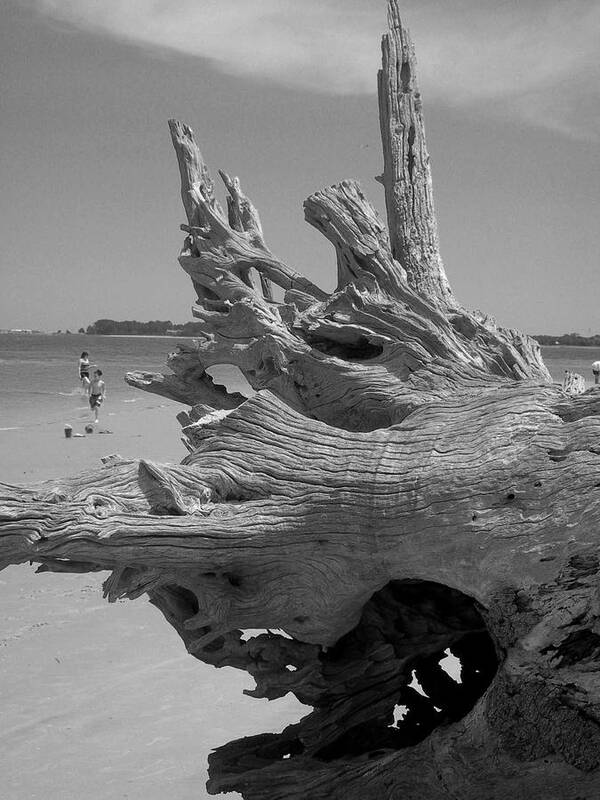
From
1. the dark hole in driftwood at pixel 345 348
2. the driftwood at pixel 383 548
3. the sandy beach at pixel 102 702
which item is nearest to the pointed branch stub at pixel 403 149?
the driftwood at pixel 383 548

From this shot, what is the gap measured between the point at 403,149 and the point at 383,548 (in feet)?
9.96

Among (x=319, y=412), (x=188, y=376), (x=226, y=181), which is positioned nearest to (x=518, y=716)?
(x=319, y=412)

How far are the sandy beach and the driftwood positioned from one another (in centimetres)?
140

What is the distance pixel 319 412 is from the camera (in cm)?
452

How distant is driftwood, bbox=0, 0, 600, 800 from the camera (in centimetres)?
295

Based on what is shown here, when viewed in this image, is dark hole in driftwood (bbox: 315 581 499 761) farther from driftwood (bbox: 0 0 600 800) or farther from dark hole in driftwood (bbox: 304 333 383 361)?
dark hole in driftwood (bbox: 304 333 383 361)

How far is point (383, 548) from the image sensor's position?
10.4 feet

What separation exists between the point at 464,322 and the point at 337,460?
157cm

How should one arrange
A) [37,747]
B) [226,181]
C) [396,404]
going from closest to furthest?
[396,404] → [37,747] → [226,181]

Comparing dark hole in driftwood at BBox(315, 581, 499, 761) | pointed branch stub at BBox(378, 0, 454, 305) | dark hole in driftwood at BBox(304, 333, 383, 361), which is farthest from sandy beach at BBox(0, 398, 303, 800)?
pointed branch stub at BBox(378, 0, 454, 305)

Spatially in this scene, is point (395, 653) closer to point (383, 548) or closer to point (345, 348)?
point (383, 548)

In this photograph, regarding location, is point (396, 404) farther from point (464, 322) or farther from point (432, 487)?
point (432, 487)

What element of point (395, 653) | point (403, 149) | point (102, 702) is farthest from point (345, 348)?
point (102, 702)

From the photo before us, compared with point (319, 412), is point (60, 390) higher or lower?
higher
